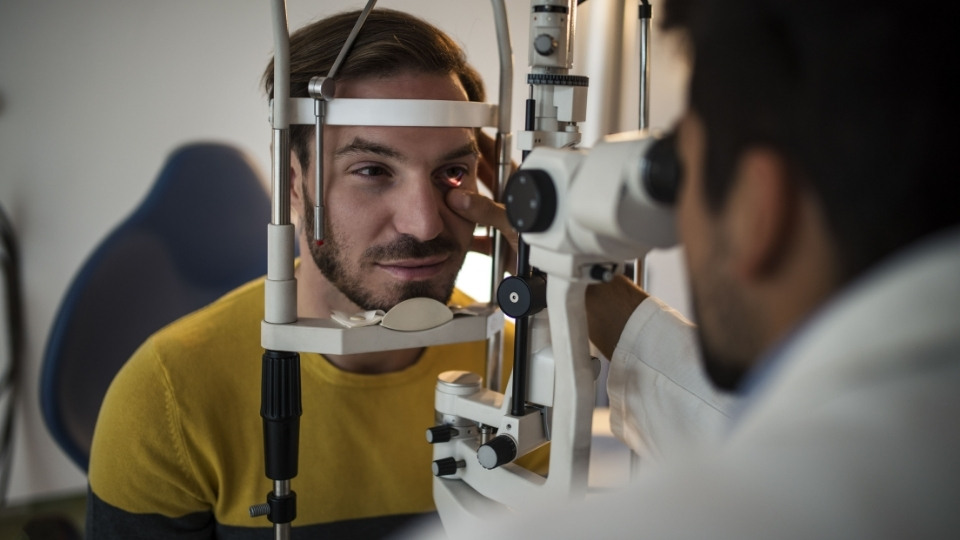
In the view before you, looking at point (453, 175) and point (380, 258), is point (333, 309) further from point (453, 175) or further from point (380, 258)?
point (453, 175)

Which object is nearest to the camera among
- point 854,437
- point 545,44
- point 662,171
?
point 854,437

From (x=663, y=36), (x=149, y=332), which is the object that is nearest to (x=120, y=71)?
(x=149, y=332)

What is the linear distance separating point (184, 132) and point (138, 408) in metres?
1.57

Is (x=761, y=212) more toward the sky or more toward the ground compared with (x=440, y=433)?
more toward the sky

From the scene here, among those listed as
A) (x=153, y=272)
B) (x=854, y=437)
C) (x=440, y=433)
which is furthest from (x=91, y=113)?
(x=854, y=437)

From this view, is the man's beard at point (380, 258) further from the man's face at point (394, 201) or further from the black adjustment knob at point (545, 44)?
the black adjustment knob at point (545, 44)

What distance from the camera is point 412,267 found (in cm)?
125

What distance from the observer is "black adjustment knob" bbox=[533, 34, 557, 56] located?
92 cm

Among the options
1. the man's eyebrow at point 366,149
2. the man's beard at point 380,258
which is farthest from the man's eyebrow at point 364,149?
the man's beard at point 380,258

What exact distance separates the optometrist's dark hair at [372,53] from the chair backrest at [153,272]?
85 centimetres

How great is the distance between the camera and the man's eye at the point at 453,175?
1261 millimetres

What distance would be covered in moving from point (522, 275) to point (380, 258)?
0.34 meters

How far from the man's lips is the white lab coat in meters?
0.80

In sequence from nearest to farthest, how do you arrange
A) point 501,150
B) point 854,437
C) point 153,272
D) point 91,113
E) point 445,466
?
1. point 854,437
2. point 445,466
3. point 501,150
4. point 153,272
5. point 91,113
